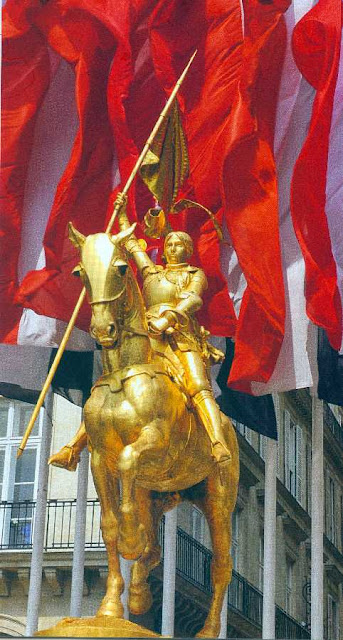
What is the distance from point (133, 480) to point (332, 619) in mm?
19592

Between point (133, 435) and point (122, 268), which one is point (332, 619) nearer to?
point (133, 435)

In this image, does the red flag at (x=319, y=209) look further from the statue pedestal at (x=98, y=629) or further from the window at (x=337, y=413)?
the window at (x=337, y=413)

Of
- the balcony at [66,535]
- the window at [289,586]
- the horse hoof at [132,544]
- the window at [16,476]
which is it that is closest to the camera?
the horse hoof at [132,544]

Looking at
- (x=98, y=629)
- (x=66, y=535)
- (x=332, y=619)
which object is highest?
(x=332, y=619)

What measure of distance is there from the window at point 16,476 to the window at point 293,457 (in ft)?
18.0

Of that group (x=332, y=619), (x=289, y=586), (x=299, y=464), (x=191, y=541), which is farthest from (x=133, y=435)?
(x=332, y=619)

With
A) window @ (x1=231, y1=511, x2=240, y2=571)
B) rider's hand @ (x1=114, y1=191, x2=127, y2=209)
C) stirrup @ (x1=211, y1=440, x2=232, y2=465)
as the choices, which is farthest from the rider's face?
window @ (x1=231, y1=511, x2=240, y2=571)

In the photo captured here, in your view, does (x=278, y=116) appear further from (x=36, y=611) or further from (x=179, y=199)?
(x=36, y=611)

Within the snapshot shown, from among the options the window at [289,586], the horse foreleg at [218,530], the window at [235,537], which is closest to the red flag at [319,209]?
the horse foreleg at [218,530]

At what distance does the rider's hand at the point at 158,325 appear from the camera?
→ 13.0 m

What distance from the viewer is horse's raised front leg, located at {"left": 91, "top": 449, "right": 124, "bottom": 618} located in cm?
1278

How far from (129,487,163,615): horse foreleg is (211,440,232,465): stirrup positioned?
0.82m

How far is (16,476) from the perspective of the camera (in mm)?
24969

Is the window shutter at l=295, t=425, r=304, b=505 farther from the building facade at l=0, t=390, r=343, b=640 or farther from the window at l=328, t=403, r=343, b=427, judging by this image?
the window at l=328, t=403, r=343, b=427
